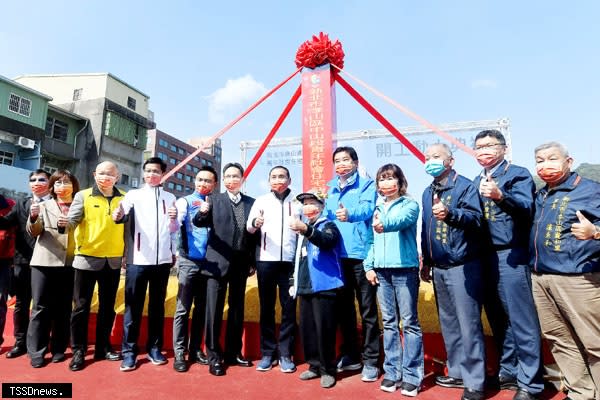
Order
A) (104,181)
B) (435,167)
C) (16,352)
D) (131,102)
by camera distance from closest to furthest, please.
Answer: (435,167), (104,181), (16,352), (131,102)

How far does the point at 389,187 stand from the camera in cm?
259

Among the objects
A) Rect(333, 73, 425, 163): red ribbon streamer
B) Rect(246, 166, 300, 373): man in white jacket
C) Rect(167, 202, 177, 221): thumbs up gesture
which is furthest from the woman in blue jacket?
Rect(333, 73, 425, 163): red ribbon streamer

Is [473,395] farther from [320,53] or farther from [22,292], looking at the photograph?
[320,53]

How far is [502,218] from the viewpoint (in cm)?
235

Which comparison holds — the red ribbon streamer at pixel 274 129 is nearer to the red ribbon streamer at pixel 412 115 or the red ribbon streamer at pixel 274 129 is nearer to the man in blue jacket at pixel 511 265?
the red ribbon streamer at pixel 412 115

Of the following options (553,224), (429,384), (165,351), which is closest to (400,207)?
(553,224)

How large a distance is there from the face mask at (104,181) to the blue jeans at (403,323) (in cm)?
239

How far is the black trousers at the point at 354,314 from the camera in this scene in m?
2.74

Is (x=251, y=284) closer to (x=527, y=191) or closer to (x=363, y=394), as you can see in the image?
(x=363, y=394)

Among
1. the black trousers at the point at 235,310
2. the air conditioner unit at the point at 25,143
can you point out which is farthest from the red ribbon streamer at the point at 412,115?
the air conditioner unit at the point at 25,143

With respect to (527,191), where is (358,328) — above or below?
below

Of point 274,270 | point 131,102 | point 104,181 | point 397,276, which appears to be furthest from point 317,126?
point 131,102

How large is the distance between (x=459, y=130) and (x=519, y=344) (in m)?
4.69

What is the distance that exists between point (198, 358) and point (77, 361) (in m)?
0.94
